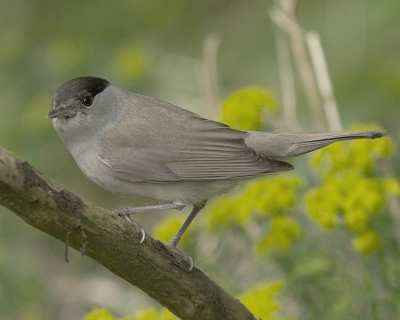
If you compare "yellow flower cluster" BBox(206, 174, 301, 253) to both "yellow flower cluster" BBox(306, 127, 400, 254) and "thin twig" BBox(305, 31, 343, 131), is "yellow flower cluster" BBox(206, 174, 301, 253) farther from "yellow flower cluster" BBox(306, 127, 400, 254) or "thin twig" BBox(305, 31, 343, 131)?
"thin twig" BBox(305, 31, 343, 131)

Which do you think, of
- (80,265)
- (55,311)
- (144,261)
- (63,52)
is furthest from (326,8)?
(144,261)

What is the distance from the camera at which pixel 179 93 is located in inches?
268

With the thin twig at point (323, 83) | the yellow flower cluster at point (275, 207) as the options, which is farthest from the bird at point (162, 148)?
the thin twig at point (323, 83)

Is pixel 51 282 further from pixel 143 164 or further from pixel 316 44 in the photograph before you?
pixel 316 44

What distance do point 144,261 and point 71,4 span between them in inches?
245

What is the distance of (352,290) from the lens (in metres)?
3.51

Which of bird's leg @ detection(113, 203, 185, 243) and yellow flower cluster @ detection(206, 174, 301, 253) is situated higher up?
yellow flower cluster @ detection(206, 174, 301, 253)

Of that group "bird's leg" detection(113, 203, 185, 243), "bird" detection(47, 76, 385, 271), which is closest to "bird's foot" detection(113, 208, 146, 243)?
"bird's leg" detection(113, 203, 185, 243)

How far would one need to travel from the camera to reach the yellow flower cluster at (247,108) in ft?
13.6

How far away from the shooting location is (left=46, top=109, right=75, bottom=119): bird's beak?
3.57m

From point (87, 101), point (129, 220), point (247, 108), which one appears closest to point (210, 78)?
point (247, 108)

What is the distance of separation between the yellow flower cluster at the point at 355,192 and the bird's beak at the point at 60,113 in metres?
1.43

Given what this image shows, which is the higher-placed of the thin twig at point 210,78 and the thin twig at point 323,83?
the thin twig at point 323,83

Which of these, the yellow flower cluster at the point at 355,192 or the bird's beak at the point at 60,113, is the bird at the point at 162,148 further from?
the yellow flower cluster at the point at 355,192
